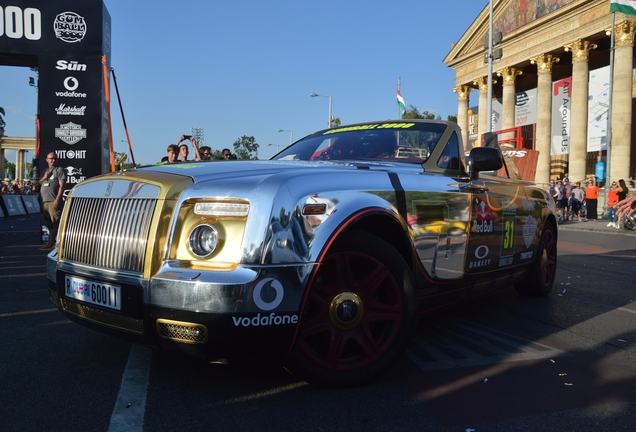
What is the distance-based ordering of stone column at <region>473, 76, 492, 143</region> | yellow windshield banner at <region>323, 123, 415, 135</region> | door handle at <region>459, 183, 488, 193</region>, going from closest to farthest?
1. door handle at <region>459, 183, 488, 193</region>
2. yellow windshield banner at <region>323, 123, 415, 135</region>
3. stone column at <region>473, 76, 492, 143</region>

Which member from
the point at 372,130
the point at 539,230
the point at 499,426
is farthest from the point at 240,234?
the point at 539,230

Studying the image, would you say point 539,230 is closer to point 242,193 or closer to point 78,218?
point 242,193

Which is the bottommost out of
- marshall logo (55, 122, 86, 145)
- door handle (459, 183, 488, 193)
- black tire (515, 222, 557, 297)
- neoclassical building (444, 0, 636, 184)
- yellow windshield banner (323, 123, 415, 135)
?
black tire (515, 222, 557, 297)

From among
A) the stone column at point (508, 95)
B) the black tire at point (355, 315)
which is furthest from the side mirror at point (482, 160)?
the stone column at point (508, 95)

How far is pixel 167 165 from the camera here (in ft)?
10.9

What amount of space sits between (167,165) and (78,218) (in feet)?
1.96

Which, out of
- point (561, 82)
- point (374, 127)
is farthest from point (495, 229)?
point (561, 82)

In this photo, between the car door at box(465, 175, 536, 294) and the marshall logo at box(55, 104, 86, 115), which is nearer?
the car door at box(465, 175, 536, 294)

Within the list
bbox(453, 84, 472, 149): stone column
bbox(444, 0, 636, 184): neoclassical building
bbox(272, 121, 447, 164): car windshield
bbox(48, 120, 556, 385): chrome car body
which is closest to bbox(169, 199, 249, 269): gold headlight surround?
bbox(48, 120, 556, 385): chrome car body

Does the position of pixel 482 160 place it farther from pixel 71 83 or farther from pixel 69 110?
pixel 71 83

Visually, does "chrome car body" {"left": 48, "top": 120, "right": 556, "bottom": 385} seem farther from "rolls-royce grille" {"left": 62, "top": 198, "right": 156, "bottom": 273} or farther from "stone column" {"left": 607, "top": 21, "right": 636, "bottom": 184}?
"stone column" {"left": 607, "top": 21, "right": 636, "bottom": 184}

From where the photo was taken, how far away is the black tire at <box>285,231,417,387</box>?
9.43 feet

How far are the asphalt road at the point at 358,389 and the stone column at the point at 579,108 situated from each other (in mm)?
32415

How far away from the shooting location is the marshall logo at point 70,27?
11.8m
